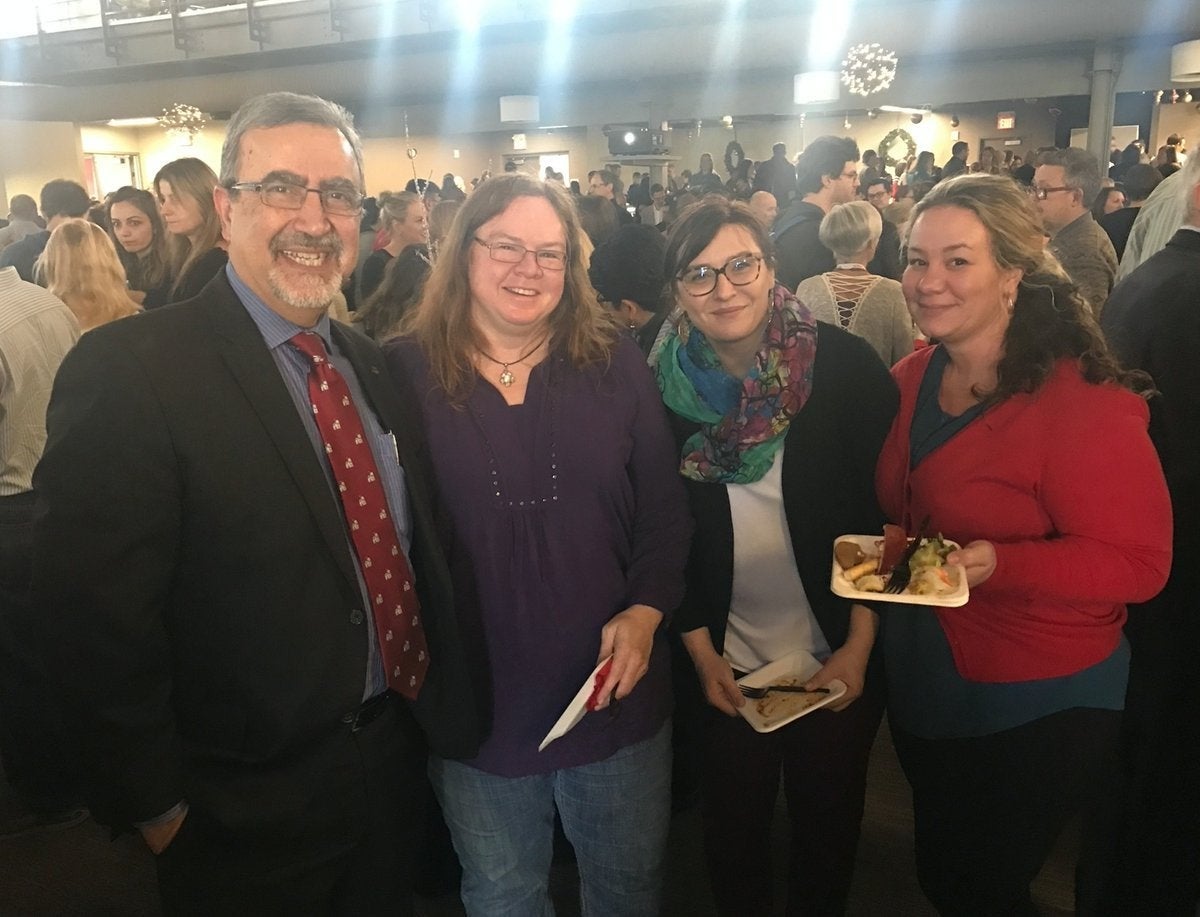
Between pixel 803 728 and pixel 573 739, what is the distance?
1.69 feet

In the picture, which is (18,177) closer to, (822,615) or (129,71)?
(129,71)

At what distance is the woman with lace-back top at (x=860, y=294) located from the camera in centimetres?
330

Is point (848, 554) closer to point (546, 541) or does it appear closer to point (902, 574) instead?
point (902, 574)

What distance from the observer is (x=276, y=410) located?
1.30 metres

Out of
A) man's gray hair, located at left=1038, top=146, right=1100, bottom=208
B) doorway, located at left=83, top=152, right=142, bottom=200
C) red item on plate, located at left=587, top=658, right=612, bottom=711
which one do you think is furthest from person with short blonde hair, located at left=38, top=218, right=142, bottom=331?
doorway, located at left=83, top=152, right=142, bottom=200

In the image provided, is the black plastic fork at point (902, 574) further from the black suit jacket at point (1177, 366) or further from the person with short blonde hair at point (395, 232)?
the person with short blonde hair at point (395, 232)

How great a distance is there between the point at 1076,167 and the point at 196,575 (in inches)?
159

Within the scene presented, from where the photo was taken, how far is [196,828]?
4.47 ft

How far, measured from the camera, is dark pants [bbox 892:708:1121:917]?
1572mm

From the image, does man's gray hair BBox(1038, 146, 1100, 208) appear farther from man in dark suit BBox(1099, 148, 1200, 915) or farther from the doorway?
the doorway

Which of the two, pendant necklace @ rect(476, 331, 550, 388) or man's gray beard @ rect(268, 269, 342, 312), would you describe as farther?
pendant necklace @ rect(476, 331, 550, 388)

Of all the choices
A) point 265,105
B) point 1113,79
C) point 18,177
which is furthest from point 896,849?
point 18,177

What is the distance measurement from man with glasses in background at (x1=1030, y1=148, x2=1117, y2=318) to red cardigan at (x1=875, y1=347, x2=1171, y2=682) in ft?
8.33

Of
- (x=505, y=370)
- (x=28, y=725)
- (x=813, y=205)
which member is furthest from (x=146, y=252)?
(x=505, y=370)
